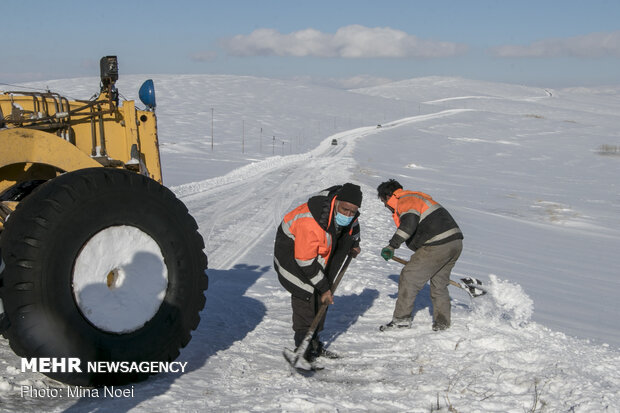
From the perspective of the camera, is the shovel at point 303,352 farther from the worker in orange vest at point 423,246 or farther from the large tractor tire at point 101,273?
the worker in orange vest at point 423,246

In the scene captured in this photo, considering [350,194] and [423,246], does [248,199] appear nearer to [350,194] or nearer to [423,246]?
[423,246]

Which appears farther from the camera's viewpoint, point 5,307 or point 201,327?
point 201,327

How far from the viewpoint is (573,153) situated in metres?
38.8

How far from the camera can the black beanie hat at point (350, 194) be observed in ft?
14.8

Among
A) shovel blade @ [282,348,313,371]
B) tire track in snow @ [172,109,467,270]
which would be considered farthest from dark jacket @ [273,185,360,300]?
tire track in snow @ [172,109,467,270]

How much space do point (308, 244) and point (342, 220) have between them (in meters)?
0.38

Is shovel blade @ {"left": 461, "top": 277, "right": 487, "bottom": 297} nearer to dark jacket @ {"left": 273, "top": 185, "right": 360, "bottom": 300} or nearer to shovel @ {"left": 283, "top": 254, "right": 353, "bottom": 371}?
dark jacket @ {"left": 273, "top": 185, "right": 360, "bottom": 300}

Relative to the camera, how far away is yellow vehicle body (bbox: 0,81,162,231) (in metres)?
4.51

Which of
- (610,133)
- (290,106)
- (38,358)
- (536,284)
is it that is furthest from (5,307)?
(290,106)

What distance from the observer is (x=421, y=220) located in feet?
18.5

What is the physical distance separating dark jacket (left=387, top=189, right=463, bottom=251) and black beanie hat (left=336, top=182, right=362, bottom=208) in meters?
1.13

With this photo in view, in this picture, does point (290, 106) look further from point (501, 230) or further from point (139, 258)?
point (139, 258)

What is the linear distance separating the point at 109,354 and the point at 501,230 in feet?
39.4

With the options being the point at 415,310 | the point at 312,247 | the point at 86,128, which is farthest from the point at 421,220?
the point at 86,128
